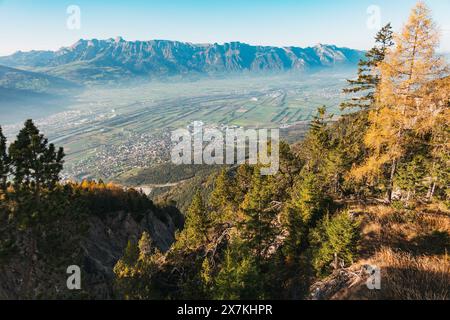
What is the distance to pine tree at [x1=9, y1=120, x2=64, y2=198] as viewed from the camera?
18938 mm

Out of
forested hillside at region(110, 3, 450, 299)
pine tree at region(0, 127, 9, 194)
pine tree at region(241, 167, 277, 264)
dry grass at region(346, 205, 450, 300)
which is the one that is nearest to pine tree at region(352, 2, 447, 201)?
forested hillside at region(110, 3, 450, 299)

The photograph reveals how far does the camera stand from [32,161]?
19.7 metres

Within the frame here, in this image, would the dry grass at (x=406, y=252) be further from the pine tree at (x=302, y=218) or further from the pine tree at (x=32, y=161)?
the pine tree at (x=32, y=161)

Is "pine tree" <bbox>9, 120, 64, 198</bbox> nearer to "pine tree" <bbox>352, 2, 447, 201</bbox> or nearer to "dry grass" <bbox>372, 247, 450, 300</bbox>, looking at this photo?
"dry grass" <bbox>372, 247, 450, 300</bbox>

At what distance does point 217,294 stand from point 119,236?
45994mm

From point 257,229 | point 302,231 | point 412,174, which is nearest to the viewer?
point 302,231

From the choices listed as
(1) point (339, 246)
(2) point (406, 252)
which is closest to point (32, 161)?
(1) point (339, 246)

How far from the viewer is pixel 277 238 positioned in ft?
77.7

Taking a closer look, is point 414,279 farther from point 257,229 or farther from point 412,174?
point 412,174

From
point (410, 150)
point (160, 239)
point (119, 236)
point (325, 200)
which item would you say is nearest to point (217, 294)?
point (325, 200)

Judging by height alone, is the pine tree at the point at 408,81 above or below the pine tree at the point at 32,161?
above

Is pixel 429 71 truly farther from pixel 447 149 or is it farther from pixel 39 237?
pixel 39 237

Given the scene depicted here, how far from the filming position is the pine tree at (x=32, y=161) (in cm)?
1894

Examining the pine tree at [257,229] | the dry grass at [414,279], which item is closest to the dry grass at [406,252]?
the dry grass at [414,279]
